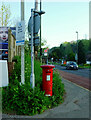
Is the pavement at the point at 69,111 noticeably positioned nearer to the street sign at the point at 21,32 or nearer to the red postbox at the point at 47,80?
the red postbox at the point at 47,80

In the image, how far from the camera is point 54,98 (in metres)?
5.31

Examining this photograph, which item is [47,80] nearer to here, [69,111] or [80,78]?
[69,111]

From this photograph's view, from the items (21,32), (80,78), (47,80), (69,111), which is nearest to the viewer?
(69,111)

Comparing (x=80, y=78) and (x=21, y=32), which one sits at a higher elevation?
(x=21, y=32)

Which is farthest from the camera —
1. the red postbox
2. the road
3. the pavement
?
the road

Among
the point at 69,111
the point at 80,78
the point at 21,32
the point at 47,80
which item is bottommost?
the point at 80,78

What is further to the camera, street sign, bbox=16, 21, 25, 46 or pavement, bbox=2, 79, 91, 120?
street sign, bbox=16, 21, 25, 46

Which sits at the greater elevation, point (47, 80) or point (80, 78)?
point (47, 80)

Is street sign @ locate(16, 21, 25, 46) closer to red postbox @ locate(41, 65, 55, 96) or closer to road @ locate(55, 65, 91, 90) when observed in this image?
red postbox @ locate(41, 65, 55, 96)

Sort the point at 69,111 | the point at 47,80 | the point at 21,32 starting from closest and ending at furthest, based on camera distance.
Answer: the point at 69,111 → the point at 47,80 → the point at 21,32

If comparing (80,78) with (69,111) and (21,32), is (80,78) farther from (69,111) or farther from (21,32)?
(21,32)

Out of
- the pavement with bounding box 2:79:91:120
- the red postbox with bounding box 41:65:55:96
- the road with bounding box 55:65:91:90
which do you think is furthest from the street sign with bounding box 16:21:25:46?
the road with bounding box 55:65:91:90

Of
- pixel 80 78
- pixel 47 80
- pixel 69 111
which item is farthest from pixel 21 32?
pixel 80 78

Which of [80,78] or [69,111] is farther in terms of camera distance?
[80,78]
